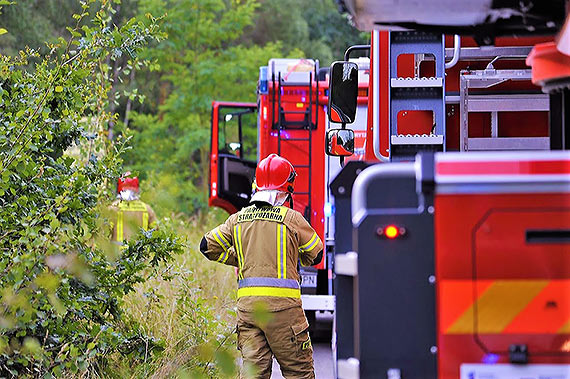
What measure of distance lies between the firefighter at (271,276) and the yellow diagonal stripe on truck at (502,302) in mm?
2531

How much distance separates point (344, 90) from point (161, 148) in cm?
1412

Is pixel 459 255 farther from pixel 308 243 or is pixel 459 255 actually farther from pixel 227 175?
pixel 227 175

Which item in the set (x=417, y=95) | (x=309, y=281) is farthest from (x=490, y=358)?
(x=309, y=281)

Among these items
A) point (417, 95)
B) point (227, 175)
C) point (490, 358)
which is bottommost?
point (490, 358)

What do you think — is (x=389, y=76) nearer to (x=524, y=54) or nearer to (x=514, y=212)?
(x=524, y=54)

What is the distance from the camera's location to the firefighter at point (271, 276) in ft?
19.1

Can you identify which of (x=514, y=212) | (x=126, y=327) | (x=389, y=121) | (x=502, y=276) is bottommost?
(x=126, y=327)

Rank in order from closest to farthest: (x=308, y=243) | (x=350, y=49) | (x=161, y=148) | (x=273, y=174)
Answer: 1. (x=308, y=243)
2. (x=273, y=174)
3. (x=350, y=49)
4. (x=161, y=148)

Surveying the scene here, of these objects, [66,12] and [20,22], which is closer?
[20,22]

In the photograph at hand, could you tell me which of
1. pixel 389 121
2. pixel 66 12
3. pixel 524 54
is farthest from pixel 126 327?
pixel 66 12

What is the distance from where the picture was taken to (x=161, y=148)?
808 inches

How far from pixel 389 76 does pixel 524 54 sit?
3.04 ft

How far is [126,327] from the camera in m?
6.95

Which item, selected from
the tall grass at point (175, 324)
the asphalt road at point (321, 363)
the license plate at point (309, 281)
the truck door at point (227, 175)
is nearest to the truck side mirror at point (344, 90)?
the tall grass at point (175, 324)
